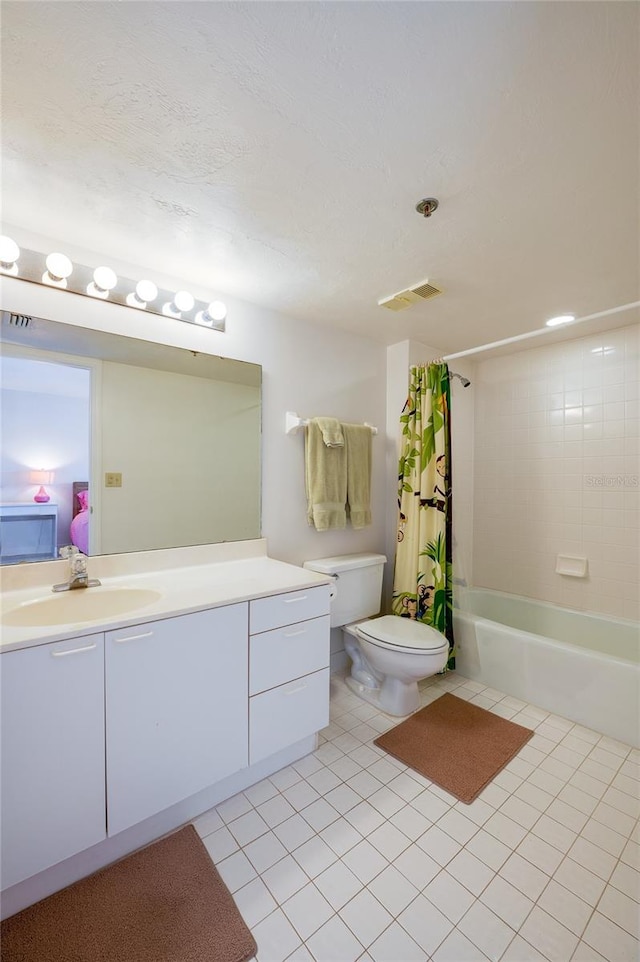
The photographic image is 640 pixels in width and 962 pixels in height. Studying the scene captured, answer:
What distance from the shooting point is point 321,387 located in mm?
2400

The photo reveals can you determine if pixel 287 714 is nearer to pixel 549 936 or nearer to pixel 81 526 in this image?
pixel 549 936

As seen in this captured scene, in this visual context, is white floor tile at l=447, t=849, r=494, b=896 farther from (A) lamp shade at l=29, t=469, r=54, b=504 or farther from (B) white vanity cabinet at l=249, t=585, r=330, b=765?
(A) lamp shade at l=29, t=469, r=54, b=504

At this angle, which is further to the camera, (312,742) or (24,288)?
(312,742)

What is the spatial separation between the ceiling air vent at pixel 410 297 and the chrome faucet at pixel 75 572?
185 cm

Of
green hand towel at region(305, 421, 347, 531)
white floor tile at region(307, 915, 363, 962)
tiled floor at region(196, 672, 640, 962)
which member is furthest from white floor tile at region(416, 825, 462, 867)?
green hand towel at region(305, 421, 347, 531)

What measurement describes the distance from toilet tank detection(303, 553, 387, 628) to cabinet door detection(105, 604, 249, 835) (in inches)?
32.5

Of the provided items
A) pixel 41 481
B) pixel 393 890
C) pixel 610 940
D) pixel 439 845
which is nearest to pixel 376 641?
pixel 439 845

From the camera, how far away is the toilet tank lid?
86.0 inches

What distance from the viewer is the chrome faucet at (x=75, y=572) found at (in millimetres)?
1463

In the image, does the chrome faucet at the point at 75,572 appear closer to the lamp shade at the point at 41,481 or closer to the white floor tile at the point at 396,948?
the lamp shade at the point at 41,481

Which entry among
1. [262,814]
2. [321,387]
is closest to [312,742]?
[262,814]

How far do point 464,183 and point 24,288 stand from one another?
63.5 inches

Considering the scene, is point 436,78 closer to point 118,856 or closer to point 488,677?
point 118,856

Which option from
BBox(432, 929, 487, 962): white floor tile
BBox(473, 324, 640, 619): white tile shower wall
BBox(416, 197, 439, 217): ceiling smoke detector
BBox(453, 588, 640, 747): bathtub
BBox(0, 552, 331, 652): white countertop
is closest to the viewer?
BBox(432, 929, 487, 962): white floor tile
